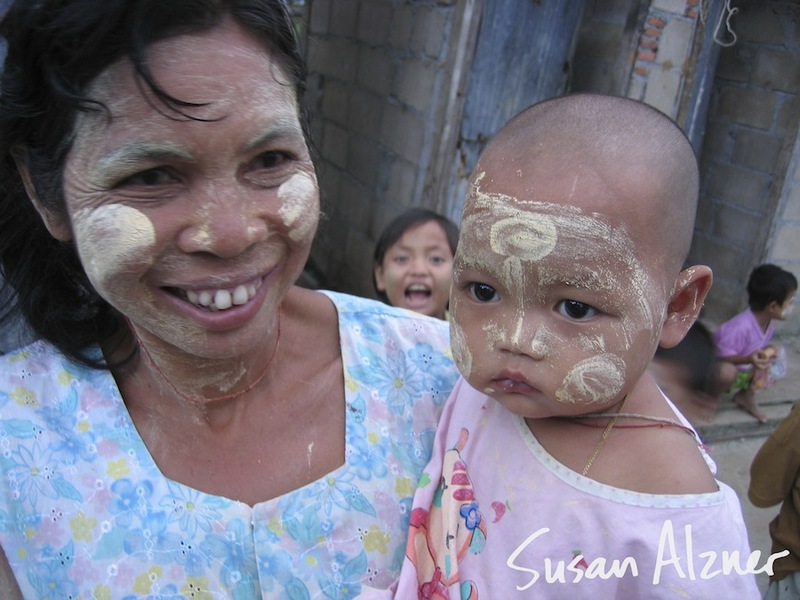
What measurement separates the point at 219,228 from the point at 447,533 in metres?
0.75

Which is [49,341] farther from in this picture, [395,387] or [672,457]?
[672,457]

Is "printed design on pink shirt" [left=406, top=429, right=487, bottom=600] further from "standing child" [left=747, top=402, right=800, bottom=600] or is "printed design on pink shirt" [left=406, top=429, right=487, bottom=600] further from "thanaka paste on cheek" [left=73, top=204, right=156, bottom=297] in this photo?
"standing child" [left=747, top=402, right=800, bottom=600]

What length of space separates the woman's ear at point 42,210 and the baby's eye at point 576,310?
3.13ft

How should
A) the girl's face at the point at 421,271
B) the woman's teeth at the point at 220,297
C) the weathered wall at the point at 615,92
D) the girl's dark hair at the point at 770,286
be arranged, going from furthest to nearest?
1. the girl's dark hair at the point at 770,286
2. the weathered wall at the point at 615,92
3. the girl's face at the point at 421,271
4. the woman's teeth at the point at 220,297

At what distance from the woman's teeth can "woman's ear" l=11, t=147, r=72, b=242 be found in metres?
0.30

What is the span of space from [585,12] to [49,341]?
14.1 ft

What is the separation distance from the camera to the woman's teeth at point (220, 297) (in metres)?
1.35

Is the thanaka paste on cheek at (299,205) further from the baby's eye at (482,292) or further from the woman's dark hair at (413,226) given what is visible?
the woman's dark hair at (413,226)

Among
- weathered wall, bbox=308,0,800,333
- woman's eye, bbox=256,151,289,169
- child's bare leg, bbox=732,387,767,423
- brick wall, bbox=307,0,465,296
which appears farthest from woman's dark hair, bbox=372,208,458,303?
child's bare leg, bbox=732,387,767,423

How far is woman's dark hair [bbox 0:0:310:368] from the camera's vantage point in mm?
1215

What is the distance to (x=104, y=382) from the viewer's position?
1.54 metres

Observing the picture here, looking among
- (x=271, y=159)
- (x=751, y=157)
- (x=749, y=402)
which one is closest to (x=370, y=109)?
(x=751, y=157)

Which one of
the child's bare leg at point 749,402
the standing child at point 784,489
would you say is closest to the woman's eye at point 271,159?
the standing child at point 784,489

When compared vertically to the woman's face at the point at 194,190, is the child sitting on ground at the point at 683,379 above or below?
below
